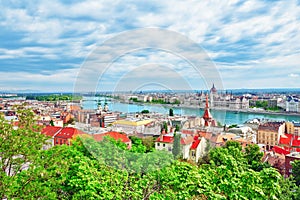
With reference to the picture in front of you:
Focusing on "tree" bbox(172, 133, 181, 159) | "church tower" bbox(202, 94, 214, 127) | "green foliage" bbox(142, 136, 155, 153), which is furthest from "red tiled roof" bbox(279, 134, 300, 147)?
"green foliage" bbox(142, 136, 155, 153)

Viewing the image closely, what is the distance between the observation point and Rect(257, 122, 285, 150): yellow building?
1385 cm

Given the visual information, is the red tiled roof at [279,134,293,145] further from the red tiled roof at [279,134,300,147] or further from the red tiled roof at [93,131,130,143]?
the red tiled roof at [93,131,130,143]

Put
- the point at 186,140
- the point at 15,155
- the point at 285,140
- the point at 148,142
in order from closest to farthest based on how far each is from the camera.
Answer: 1. the point at 15,155
2. the point at 186,140
3. the point at 148,142
4. the point at 285,140

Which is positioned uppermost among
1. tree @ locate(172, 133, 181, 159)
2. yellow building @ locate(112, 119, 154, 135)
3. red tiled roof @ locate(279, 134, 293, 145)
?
yellow building @ locate(112, 119, 154, 135)

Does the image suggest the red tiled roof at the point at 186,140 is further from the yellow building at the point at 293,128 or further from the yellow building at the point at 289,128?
the yellow building at the point at 289,128

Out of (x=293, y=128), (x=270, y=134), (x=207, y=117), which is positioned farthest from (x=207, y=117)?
(x=293, y=128)

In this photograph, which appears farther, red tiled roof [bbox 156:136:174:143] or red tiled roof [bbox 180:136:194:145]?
red tiled roof [bbox 180:136:194:145]

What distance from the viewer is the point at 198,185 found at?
8.26 ft

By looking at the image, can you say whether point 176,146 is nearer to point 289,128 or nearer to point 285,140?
point 285,140

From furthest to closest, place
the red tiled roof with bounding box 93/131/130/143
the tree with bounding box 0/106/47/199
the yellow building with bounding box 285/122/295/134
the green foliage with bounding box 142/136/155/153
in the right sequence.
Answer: the yellow building with bounding box 285/122/295/134
the green foliage with bounding box 142/136/155/153
the red tiled roof with bounding box 93/131/130/143
the tree with bounding box 0/106/47/199

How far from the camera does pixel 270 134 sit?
14.0 meters

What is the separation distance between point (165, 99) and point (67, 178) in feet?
4.46

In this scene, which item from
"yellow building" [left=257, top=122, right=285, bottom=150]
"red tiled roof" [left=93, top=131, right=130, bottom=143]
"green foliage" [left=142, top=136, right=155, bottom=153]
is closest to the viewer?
"red tiled roof" [left=93, top=131, right=130, bottom=143]

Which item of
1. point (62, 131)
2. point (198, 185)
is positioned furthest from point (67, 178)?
point (62, 131)
